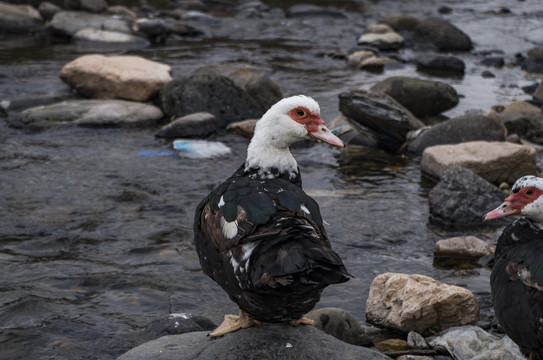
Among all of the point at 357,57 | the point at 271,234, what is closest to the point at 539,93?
the point at 357,57

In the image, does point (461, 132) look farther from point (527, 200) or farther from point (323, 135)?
point (323, 135)

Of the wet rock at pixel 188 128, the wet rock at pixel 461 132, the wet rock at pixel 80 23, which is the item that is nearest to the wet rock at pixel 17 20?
the wet rock at pixel 80 23

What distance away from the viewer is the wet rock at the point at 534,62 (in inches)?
617

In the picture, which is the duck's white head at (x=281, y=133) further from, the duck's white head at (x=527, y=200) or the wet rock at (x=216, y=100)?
the wet rock at (x=216, y=100)

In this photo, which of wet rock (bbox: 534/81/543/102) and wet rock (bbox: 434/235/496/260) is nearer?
wet rock (bbox: 434/235/496/260)

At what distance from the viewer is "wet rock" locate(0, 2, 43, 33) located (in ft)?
57.7

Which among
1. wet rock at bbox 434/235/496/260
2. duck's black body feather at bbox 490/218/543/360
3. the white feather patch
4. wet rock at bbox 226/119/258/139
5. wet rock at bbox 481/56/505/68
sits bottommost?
wet rock at bbox 481/56/505/68

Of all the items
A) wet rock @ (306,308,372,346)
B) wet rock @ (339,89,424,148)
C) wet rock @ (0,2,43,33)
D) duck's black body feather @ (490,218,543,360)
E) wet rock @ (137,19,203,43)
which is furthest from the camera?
wet rock @ (0,2,43,33)

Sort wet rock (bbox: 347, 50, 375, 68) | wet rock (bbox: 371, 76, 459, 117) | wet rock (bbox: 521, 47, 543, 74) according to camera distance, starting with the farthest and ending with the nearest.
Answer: wet rock (bbox: 521, 47, 543, 74) < wet rock (bbox: 347, 50, 375, 68) < wet rock (bbox: 371, 76, 459, 117)

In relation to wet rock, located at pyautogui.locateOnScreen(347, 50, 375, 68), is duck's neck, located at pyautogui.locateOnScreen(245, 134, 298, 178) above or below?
above

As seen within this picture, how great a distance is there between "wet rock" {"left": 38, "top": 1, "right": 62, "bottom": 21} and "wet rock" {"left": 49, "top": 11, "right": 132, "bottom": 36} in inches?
47.9

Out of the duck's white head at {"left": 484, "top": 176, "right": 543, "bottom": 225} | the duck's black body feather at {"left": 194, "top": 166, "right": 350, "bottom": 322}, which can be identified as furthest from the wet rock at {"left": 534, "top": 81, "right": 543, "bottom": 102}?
the duck's black body feather at {"left": 194, "top": 166, "right": 350, "bottom": 322}

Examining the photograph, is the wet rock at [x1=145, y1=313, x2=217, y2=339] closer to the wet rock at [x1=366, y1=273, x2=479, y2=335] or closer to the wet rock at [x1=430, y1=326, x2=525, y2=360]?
the wet rock at [x1=366, y1=273, x2=479, y2=335]

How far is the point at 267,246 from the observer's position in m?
3.42
